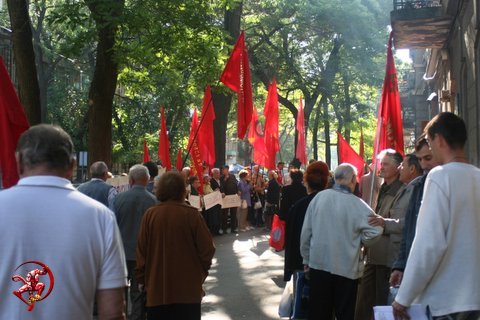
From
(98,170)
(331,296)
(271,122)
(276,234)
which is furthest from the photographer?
(271,122)

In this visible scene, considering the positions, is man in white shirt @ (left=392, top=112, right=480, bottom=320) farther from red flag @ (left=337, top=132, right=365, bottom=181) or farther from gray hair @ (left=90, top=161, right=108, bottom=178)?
red flag @ (left=337, top=132, right=365, bottom=181)

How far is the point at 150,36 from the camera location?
13672mm

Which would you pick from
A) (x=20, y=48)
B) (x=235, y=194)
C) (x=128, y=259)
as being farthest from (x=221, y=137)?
(x=128, y=259)

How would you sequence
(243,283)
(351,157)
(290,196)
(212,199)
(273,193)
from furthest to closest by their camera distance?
(273,193) < (212,199) < (351,157) < (290,196) < (243,283)

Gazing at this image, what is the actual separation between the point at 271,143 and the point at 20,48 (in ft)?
25.9

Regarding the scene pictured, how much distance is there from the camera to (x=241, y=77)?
43.8ft

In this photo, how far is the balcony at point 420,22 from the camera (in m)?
17.1

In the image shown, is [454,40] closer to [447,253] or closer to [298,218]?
[298,218]

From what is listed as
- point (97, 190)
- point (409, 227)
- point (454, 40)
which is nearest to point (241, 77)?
point (97, 190)

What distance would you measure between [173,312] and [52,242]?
3.42 metres

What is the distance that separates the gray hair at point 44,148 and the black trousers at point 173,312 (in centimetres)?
332

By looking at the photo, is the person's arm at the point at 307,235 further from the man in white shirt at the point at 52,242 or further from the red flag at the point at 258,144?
the red flag at the point at 258,144

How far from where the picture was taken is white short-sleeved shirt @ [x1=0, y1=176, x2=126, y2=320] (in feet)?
10.3
